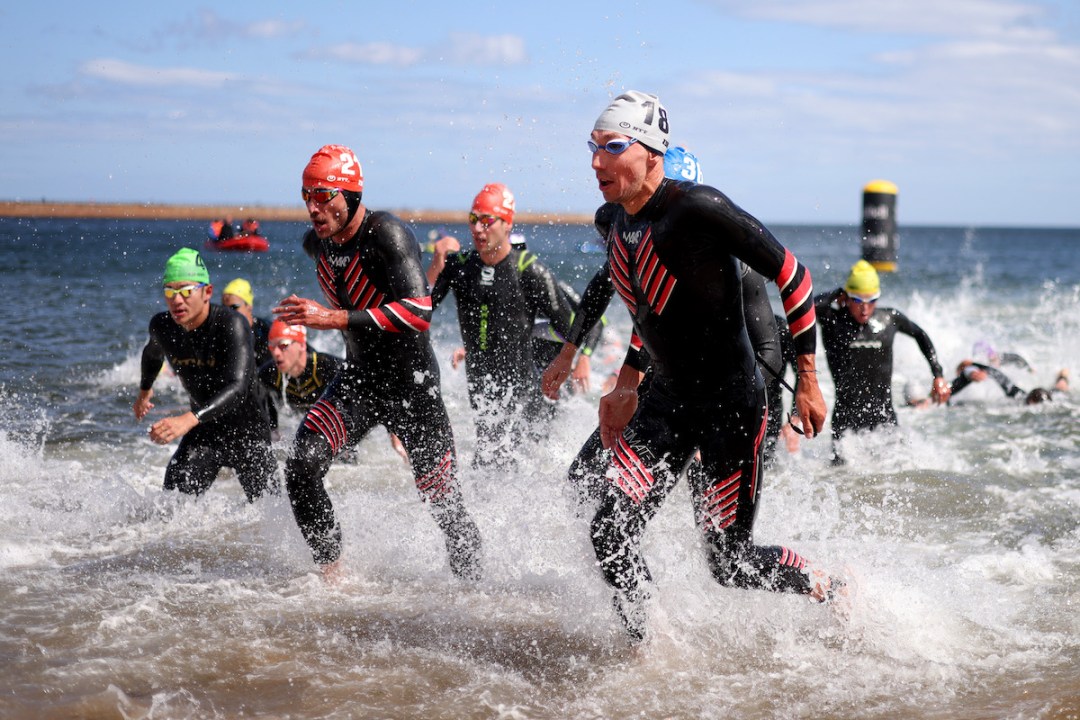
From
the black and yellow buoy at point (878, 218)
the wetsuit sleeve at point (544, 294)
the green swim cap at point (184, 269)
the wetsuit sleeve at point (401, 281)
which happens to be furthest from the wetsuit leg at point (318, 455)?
the black and yellow buoy at point (878, 218)

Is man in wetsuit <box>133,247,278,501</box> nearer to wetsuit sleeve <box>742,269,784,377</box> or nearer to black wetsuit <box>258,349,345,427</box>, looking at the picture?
black wetsuit <box>258,349,345,427</box>

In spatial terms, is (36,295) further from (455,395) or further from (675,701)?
(675,701)

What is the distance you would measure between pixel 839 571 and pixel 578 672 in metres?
1.22

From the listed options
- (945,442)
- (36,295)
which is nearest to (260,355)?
(945,442)

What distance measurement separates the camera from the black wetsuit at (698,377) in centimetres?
402

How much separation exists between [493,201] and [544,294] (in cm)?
73

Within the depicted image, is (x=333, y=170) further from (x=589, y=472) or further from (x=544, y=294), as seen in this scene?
(x=544, y=294)

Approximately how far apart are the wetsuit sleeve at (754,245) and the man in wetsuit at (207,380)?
328 cm

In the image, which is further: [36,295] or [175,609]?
[36,295]

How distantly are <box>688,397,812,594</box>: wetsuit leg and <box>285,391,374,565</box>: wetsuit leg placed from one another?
66.5 inches

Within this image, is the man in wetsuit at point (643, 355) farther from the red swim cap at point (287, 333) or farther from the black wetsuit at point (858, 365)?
the black wetsuit at point (858, 365)

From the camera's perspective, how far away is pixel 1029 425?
11.6 metres

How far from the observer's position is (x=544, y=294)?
771 centimetres

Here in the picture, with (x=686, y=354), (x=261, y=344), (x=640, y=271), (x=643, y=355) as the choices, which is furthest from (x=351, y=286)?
(x=261, y=344)
